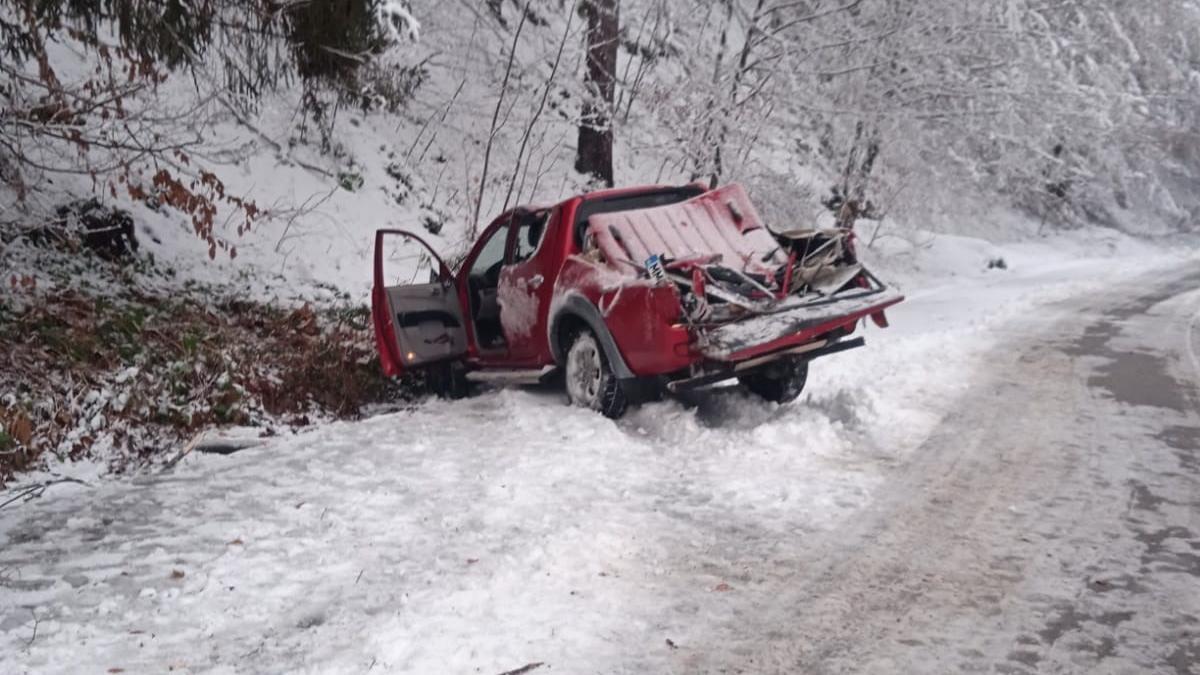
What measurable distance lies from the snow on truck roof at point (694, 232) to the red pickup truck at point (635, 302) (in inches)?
0.5

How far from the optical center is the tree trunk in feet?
47.4

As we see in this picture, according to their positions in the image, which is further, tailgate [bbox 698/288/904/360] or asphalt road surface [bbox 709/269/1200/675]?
tailgate [bbox 698/288/904/360]

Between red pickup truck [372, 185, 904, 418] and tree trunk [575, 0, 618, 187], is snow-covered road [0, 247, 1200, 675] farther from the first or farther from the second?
tree trunk [575, 0, 618, 187]

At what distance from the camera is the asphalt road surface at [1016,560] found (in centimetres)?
379

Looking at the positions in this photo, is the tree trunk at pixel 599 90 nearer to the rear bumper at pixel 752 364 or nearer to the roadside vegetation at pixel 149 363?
the roadside vegetation at pixel 149 363

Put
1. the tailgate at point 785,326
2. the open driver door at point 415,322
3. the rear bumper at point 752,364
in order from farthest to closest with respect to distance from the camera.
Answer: the open driver door at point 415,322
the rear bumper at point 752,364
the tailgate at point 785,326

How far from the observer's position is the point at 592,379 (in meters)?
7.45

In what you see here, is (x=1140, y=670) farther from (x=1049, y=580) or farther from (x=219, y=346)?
(x=219, y=346)

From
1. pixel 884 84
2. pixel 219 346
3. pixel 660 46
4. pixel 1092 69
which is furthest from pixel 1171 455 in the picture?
pixel 1092 69

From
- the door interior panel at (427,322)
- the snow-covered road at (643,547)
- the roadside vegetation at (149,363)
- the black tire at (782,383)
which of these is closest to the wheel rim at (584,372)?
the snow-covered road at (643,547)

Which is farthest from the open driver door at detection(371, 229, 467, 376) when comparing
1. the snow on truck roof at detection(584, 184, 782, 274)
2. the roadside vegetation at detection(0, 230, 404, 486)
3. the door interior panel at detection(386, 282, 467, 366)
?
the snow on truck roof at detection(584, 184, 782, 274)

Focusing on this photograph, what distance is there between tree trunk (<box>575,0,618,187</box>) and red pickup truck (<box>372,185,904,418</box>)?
6.40 m

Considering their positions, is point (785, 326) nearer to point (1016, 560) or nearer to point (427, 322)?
point (1016, 560)

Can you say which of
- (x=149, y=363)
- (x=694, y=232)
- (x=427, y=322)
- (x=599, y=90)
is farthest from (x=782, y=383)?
(x=599, y=90)
